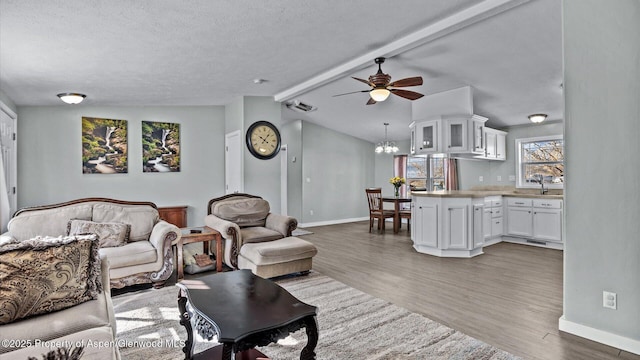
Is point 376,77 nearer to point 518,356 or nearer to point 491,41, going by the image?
point 491,41

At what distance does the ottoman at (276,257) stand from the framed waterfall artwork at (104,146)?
3170 mm

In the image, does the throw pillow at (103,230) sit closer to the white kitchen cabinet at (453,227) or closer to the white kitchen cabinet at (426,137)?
the white kitchen cabinet at (453,227)

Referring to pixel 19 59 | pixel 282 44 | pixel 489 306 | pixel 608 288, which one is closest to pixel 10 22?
pixel 19 59

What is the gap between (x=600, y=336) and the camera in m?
2.45

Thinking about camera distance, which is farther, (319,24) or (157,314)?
(319,24)

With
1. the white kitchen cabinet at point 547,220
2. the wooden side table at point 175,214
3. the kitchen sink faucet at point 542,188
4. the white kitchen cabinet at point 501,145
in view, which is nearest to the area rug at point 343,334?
the wooden side table at point 175,214

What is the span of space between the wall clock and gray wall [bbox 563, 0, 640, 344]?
4504 mm

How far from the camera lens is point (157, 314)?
9.59 ft

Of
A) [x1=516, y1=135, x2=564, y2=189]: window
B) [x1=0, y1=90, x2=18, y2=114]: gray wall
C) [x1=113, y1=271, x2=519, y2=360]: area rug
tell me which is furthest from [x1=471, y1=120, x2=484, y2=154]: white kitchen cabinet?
[x1=0, y1=90, x2=18, y2=114]: gray wall

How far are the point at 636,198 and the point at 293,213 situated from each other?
21.9 ft

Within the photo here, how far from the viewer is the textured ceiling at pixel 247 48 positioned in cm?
276

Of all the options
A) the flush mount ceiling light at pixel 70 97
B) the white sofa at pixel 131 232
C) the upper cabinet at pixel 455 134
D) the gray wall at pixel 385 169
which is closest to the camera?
the white sofa at pixel 131 232

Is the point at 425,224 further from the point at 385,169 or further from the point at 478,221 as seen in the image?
the point at 385,169

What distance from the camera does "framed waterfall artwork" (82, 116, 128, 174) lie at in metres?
5.54
